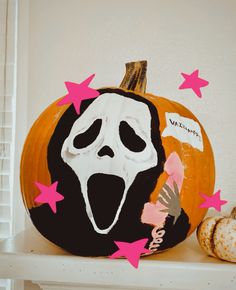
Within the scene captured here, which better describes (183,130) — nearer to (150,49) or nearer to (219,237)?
(219,237)

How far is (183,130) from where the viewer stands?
0.57 metres

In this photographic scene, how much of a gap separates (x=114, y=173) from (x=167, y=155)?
8 cm

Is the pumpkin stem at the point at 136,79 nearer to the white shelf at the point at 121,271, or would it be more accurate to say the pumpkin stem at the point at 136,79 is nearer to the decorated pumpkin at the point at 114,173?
the decorated pumpkin at the point at 114,173

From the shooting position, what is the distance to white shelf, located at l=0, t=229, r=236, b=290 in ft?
1.68

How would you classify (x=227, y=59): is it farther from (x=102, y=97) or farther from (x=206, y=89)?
(x=102, y=97)

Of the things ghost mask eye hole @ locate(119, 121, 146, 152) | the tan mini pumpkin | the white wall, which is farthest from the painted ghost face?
the white wall

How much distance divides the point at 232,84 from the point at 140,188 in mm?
515

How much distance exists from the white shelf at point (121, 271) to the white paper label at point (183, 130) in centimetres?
18

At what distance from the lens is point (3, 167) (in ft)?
3.05

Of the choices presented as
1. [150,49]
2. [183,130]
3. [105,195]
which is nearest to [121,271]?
[105,195]

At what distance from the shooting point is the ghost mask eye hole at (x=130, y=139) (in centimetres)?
53

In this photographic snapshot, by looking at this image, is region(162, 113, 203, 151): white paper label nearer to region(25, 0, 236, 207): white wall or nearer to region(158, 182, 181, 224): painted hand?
region(158, 182, 181, 224): painted hand

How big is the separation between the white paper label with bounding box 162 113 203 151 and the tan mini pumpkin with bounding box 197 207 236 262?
0.12 meters

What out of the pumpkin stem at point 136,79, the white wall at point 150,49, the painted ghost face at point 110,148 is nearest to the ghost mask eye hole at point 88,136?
the painted ghost face at point 110,148
